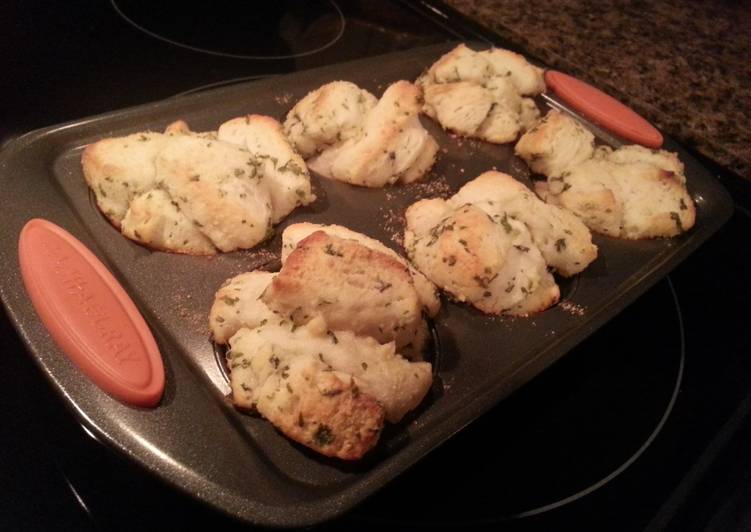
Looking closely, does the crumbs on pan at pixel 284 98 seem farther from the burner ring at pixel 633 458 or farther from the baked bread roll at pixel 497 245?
the burner ring at pixel 633 458

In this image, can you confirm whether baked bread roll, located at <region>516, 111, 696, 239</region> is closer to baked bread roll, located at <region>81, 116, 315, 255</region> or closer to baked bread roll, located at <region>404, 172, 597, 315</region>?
baked bread roll, located at <region>404, 172, 597, 315</region>

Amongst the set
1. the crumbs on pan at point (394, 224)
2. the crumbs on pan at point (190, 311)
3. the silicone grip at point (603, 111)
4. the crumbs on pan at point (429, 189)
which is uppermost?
the silicone grip at point (603, 111)

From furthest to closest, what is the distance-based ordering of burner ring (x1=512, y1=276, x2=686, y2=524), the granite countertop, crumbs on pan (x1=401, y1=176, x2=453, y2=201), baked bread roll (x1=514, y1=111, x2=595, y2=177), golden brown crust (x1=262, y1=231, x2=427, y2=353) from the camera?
the granite countertop < baked bread roll (x1=514, y1=111, x2=595, y2=177) < crumbs on pan (x1=401, y1=176, x2=453, y2=201) < burner ring (x1=512, y1=276, x2=686, y2=524) < golden brown crust (x1=262, y1=231, x2=427, y2=353)

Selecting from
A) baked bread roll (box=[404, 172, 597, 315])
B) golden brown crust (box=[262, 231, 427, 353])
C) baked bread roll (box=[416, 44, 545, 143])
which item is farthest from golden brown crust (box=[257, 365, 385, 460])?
baked bread roll (box=[416, 44, 545, 143])

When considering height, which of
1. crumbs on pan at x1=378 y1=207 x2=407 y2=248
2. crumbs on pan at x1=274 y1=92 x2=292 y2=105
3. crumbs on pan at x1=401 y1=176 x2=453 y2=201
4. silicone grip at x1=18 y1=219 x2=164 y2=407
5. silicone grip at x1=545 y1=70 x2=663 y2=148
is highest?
silicone grip at x1=545 y1=70 x2=663 y2=148

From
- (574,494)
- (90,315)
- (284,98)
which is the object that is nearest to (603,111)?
(284,98)

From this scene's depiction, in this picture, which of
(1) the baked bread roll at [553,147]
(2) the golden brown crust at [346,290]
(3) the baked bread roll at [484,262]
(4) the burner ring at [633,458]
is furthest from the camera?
(1) the baked bread roll at [553,147]

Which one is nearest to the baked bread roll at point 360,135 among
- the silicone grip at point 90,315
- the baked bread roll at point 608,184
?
the baked bread roll at point 608,184
